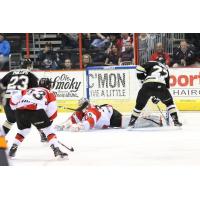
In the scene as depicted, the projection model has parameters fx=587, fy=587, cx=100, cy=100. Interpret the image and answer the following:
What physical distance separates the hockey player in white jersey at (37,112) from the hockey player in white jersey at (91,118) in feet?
6.40

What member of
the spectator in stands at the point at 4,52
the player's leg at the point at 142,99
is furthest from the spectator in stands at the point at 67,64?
the player's leg at the point at 142,99

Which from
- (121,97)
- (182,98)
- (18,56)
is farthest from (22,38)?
(182,98)

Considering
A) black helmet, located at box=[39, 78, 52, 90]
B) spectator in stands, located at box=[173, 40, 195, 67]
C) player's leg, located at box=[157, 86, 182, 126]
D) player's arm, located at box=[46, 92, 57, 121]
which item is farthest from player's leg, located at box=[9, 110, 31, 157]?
spectator in stands, located at box=[173, 40, 195, 67]

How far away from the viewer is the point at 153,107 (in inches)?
334

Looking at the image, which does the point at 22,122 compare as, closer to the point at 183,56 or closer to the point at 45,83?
the point at 45,83

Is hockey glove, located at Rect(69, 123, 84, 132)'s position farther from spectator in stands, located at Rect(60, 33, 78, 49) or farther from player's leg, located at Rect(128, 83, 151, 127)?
spectator in stands, located at Rect(60, 33, 78, 49)

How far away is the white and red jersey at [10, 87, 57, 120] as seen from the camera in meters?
Answer: 5.33

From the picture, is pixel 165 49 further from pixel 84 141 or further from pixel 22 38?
pixel 84 141

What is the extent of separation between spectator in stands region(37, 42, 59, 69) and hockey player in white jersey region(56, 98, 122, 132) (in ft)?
9.40

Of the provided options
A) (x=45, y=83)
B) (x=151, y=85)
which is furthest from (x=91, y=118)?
(x=45, y=83)

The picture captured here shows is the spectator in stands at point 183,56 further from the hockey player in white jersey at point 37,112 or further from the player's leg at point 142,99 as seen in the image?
the hockey player in white jersey at point 37,112

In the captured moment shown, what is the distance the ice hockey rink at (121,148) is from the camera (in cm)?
539

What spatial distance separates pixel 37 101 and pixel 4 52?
5528mm

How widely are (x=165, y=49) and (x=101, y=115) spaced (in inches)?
121
